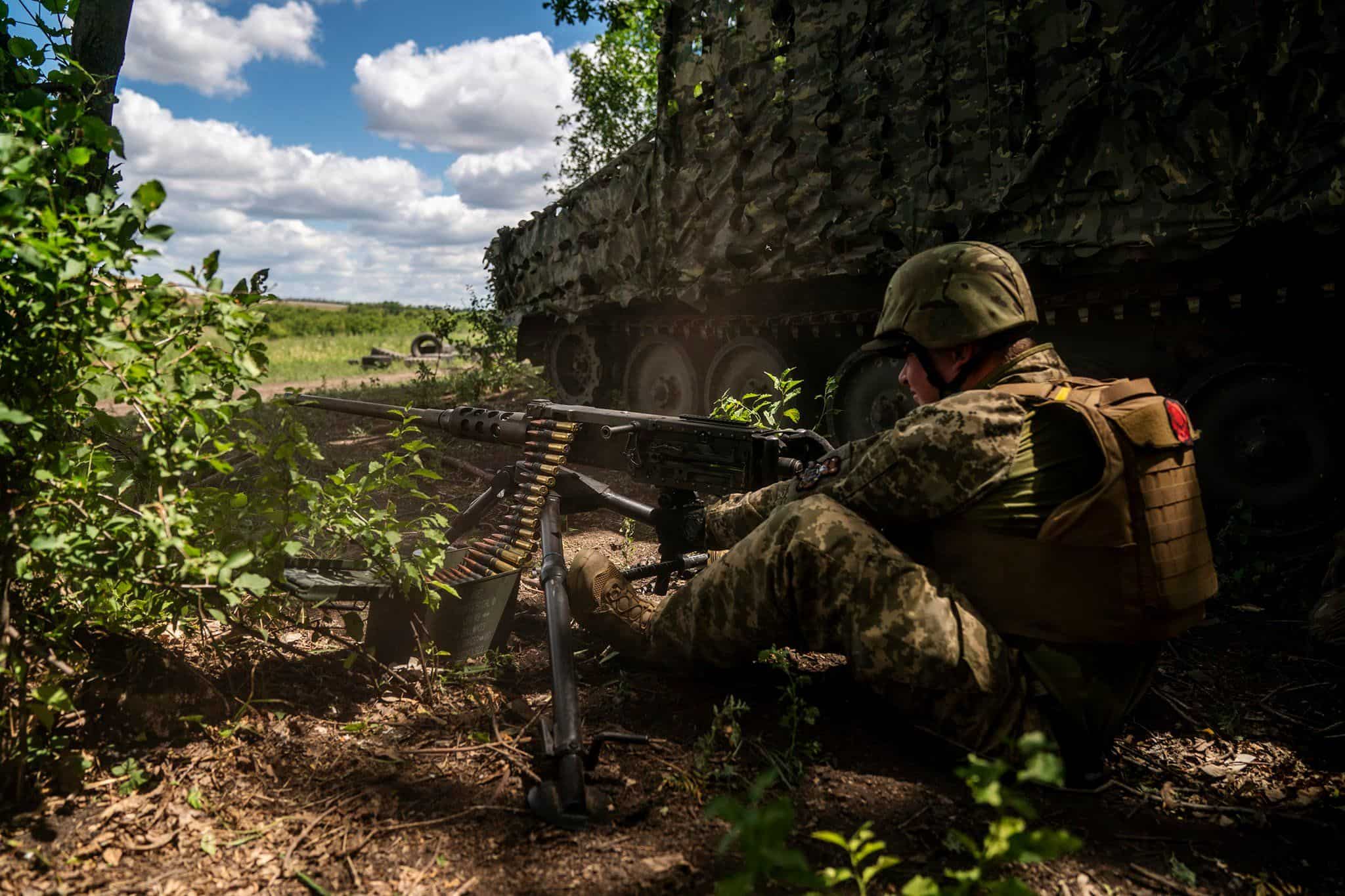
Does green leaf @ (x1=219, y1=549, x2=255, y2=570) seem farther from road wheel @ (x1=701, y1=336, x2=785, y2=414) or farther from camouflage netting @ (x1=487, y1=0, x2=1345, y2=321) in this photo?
road wheel @ (x1=701, y1=336, x2=785, y2=414)

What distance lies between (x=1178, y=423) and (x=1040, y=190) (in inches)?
133

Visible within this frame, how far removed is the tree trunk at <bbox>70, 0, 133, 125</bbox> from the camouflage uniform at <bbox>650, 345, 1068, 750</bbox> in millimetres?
3737

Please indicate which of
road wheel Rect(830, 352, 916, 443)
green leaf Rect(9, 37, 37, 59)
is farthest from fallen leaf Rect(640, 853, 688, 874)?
road wheel Rect(830, 352, 916, 443)

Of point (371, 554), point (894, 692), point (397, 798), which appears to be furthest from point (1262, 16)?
point (397, 798)

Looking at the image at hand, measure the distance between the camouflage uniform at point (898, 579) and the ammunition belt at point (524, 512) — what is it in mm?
1038

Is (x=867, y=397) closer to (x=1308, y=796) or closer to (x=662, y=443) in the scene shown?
(x=662, y=443)

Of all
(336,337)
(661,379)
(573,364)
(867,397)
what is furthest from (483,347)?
(336,337)

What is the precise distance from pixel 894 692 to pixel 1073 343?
13.8 ft

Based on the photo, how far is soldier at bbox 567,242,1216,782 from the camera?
97.7 inches

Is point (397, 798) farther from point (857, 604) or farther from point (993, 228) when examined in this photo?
point (993, 228)

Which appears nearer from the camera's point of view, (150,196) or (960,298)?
(150,196)

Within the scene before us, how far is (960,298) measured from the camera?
9.20ft

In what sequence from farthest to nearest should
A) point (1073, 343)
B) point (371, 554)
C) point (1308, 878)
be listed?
point (1073, 343) → point (371, 554) → point (1308, 878)

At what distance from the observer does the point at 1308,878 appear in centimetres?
225
